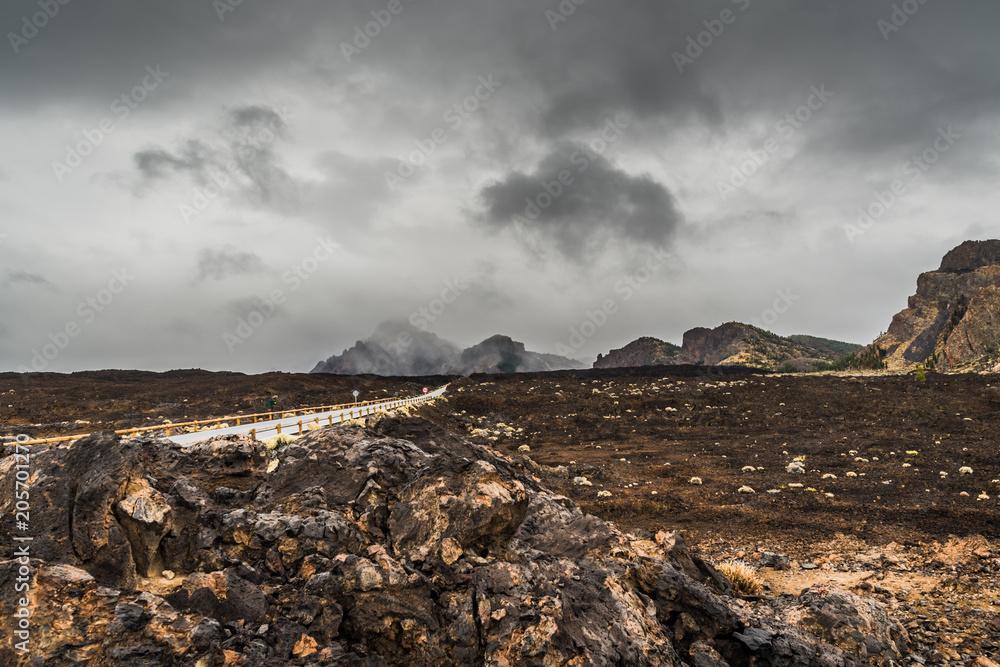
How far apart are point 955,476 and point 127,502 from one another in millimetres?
32162

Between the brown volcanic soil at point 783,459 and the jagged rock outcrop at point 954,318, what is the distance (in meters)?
53.6

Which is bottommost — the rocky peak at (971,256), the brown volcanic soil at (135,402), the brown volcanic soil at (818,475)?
the brown volcanic soil at (818,475)

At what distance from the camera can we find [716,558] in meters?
14.0

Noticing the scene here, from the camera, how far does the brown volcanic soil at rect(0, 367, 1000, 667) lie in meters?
12.3

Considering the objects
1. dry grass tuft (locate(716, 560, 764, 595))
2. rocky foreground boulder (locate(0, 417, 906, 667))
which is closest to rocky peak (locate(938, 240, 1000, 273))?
dry grass tuft (locate(716, 560, 764, 595))

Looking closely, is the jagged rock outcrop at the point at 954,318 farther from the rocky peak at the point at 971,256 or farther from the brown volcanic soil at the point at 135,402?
the brown volcanic soil at the point at 135,402

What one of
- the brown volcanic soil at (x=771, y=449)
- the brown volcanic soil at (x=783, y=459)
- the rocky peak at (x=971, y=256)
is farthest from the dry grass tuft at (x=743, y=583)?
the rocky peak at (x=971, y=256)

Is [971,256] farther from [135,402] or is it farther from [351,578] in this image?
[135,402]

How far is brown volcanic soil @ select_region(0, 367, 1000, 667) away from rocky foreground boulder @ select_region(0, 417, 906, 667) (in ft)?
15.1

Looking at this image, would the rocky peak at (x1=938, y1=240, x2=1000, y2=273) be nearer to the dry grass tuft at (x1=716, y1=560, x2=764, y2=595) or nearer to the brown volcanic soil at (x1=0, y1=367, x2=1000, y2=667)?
the brown volcanic soil at (x1=0, y1=367, x2=1000, y2=667)

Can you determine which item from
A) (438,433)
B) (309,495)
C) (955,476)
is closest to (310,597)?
(309,495)

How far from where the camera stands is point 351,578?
683 centimetres

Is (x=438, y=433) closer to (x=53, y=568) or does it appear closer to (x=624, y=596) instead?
(x=624, y=596)

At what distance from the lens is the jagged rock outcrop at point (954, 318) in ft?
300
